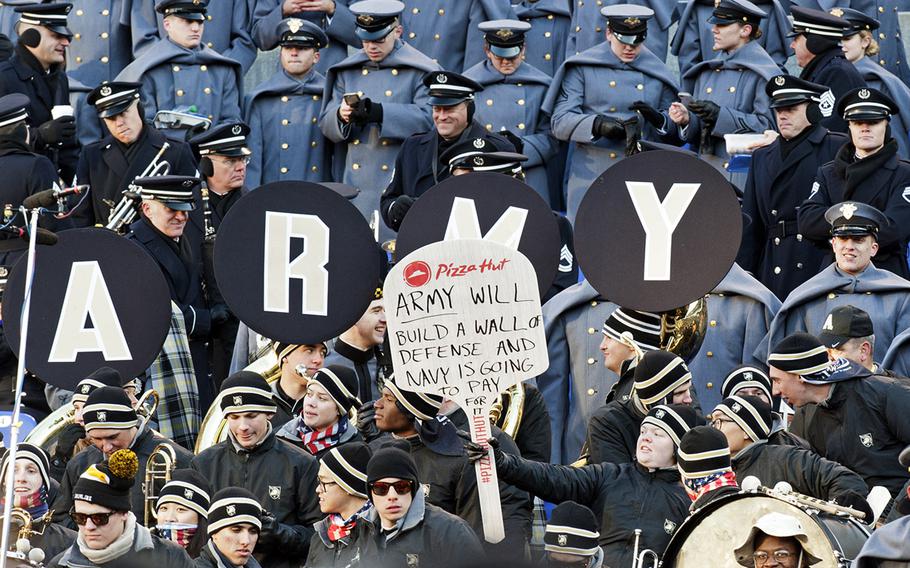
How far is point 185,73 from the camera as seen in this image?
60.0 feet

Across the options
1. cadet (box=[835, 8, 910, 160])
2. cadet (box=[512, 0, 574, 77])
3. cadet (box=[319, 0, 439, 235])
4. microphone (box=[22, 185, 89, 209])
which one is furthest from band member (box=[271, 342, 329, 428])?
cadet (box=[512, 0, 574, 77])

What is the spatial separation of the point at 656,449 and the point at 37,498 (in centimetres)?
316

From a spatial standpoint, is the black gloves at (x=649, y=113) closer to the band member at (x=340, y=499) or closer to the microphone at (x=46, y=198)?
the microphone at (x=46, y=198)

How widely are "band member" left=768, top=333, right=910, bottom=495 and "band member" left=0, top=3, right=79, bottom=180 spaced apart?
21.6ft

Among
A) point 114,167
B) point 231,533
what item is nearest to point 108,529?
point 231,533

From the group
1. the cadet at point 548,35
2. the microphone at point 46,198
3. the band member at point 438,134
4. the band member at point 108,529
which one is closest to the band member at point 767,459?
the band member at point 108,529

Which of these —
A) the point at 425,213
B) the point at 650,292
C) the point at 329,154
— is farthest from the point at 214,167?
the point at 650,292

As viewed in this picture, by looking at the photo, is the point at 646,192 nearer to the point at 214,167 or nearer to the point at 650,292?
the point at 650,292

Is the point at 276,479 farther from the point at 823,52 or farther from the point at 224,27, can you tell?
the point at 224,27

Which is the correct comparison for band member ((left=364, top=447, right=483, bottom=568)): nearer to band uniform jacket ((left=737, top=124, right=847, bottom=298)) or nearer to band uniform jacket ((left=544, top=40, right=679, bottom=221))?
band uniform jacket ((left=737, top=124, right=847, bottom=298))

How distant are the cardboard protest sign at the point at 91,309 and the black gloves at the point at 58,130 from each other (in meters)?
3.45

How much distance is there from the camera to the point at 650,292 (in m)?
13.1

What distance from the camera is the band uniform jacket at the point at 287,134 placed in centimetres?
1816

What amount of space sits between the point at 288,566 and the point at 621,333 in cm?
243
